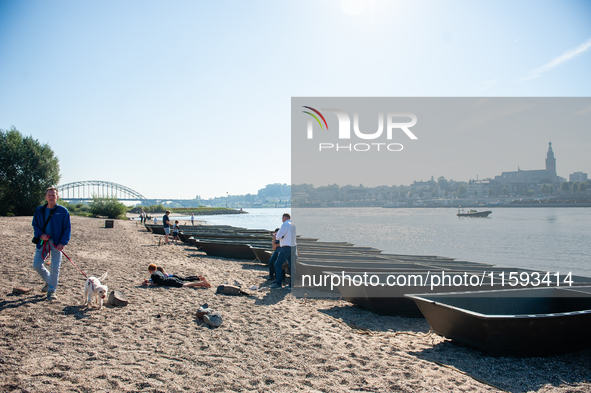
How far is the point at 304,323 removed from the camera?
6.55 metres

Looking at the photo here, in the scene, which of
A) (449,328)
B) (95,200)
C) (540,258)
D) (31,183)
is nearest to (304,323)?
(449,328)

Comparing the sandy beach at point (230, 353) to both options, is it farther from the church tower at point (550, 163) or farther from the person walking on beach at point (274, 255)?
the church tower at point (550, 163)

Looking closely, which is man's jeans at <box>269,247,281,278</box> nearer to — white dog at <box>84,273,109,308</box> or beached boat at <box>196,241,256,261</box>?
white dog at <box>84,273,109,308</box>

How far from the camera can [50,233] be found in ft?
19.6

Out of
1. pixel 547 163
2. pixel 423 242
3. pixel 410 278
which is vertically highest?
pixel 547 163

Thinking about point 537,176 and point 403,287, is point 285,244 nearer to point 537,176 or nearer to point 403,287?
point 403,287

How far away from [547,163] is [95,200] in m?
110

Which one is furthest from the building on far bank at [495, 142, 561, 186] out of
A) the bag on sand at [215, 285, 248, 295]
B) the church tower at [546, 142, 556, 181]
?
the bag on sand at [215, 285, 248, 295]

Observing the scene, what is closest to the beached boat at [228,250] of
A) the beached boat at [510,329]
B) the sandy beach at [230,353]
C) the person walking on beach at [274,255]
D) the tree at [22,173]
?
the person walking on beach at [274,255]

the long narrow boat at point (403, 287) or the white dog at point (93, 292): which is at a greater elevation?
the white dog at point (93, 292)

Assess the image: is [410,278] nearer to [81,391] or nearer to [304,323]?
[304,323]

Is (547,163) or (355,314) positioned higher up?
(547,163)

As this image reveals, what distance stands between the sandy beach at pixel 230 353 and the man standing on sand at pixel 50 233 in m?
0.57

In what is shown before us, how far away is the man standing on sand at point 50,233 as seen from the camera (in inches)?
233
